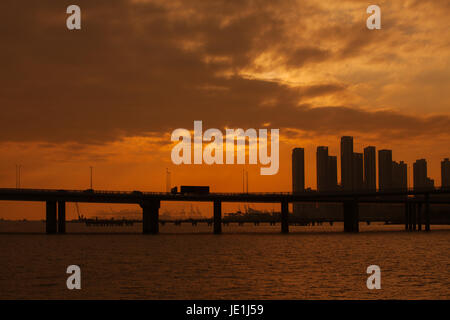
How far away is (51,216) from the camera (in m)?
190

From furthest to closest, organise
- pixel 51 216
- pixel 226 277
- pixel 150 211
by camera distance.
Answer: pixel 150 211 → pixel 51 216 → pixel 226 277

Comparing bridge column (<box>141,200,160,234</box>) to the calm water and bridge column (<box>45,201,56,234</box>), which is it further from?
the calm water

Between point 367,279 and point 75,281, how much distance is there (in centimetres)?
3051

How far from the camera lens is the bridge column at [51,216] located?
186 metres

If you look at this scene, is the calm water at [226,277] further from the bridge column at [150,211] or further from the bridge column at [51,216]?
the bridge column at [150,211]

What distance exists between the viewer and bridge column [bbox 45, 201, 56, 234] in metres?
186

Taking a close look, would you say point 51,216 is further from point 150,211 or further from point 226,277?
point 226,277

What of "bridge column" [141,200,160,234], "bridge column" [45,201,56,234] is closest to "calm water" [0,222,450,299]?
"bridge column" [45,201,56,234]

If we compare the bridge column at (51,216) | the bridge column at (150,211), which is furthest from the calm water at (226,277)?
the bridge column at (150,211)

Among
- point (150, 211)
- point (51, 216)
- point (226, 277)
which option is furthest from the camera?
point (150, 211)

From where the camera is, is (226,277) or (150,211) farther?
(150,211)

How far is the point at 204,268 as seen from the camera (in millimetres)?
71000

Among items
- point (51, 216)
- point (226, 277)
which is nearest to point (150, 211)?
point (51, 216)
